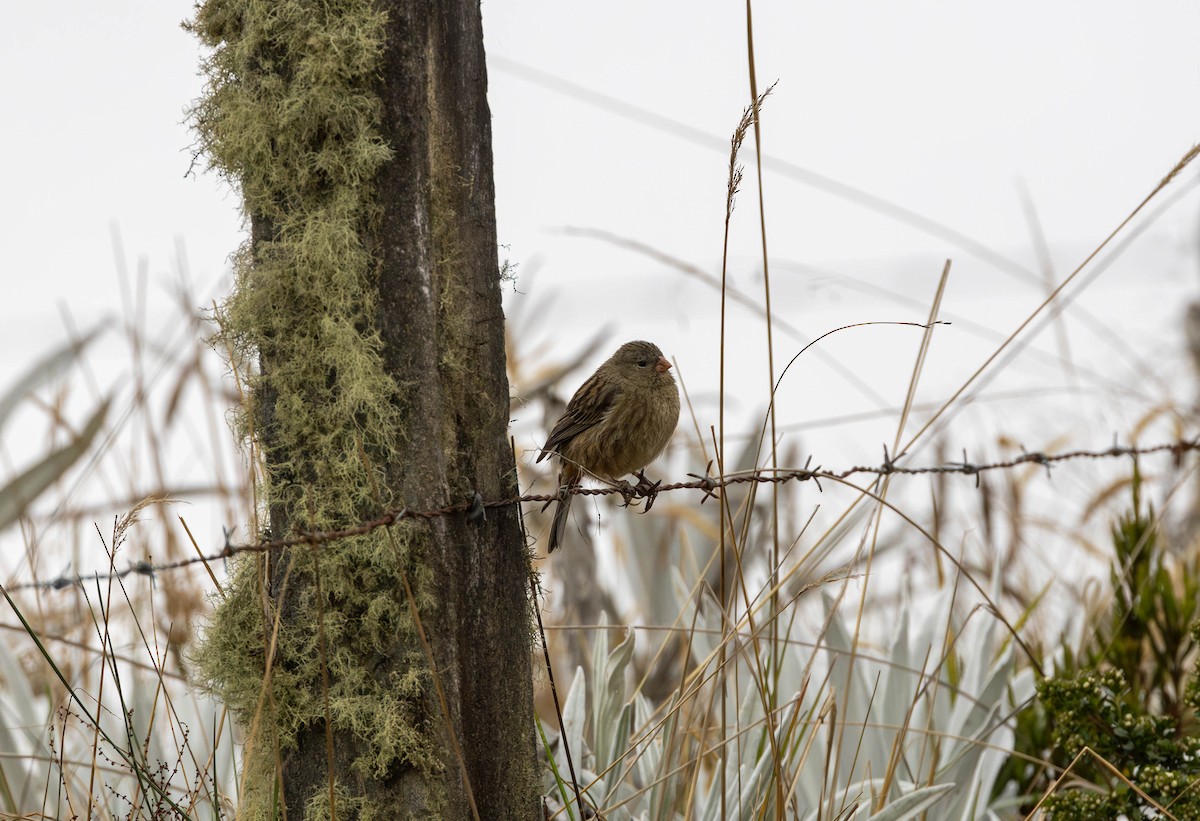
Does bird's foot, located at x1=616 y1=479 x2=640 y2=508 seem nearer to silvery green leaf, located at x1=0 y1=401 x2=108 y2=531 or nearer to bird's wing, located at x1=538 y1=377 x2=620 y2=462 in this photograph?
bird's wing, located at x1=538 y1=377 x2=620 y2=462

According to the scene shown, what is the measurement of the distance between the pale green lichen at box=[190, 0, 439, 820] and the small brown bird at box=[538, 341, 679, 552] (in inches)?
50.7

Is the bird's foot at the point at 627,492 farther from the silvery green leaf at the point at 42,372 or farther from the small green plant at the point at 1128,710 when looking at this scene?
the silvery green leaf at the point at 42,372

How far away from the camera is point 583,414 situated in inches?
138

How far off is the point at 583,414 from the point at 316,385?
142 centimetres

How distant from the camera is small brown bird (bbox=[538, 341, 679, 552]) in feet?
11.4

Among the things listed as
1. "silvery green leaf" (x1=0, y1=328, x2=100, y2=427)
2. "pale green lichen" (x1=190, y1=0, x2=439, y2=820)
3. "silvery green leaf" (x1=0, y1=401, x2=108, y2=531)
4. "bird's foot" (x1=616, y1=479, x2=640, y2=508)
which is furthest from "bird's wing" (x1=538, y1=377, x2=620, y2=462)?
"silvery green leaf" (x1=0, y1=328, x2=100, y2=427)

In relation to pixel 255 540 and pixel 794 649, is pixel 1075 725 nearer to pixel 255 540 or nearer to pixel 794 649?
pixel 794 649

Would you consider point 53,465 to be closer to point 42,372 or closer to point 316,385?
point 42,372

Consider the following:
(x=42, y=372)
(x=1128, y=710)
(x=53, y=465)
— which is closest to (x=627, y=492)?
(x=1128, y=710)

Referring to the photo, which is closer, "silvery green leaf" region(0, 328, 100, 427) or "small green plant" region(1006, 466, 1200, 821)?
"small green plant" region(1006, 466, 1200, 821)

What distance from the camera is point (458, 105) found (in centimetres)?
223

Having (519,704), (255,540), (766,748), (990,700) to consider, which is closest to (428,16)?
(255,540)

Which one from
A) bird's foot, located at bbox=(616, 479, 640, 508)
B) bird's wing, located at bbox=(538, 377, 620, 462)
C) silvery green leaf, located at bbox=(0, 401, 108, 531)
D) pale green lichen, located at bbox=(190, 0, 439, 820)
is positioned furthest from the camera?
silvery green leaf, located at bbox=(0, 401, 108, 531)

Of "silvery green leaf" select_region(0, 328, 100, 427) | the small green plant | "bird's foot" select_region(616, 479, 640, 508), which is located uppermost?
"silvery green leaf" select_region(0, 328, 100, 427)
